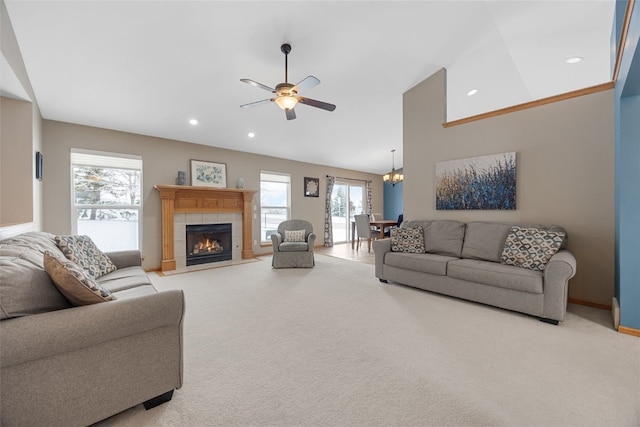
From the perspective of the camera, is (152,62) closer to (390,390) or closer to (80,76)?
(80,76)

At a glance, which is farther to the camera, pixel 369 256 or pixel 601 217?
pixel 369 256

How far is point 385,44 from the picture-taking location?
127 inches

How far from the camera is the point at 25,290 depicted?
1.16m

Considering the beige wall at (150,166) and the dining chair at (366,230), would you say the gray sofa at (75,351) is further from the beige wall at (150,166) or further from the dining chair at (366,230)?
the dining chair at (366,230)

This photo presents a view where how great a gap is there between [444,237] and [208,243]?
4403 mm

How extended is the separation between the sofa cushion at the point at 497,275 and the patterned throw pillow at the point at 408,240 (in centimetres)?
63

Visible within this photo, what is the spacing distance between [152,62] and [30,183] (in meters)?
1.94

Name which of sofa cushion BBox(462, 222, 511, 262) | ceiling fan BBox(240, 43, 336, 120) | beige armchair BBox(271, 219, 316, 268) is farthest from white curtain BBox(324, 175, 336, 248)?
ceiling fan BBox(240, 43, 336, 120)

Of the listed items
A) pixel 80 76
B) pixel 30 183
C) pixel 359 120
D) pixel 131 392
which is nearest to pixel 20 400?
pixel 131 392

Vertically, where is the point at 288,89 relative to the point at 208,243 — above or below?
above

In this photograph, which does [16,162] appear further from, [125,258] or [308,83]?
[308,83]

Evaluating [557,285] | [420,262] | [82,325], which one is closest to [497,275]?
[557,285]

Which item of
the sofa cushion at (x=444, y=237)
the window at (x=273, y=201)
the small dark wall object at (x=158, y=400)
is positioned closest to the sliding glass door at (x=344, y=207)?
the window at (x=273, y=201)

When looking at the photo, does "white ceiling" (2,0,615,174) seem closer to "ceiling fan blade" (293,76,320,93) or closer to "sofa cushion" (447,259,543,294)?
"ceiling fan blade" (293,76,320,93)
